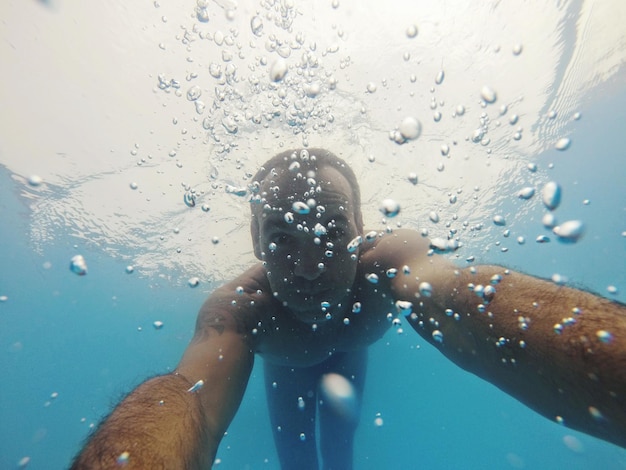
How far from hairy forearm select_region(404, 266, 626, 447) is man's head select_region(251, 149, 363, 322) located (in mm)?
1361

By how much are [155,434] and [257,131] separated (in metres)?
6.63

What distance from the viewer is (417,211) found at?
39.2 feet

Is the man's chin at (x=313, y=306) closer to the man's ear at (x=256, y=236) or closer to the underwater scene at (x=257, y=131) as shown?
the man's ear at (x=256, y=236)

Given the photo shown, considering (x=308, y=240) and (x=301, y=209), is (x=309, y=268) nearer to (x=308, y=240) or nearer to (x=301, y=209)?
(x=308, y=240)

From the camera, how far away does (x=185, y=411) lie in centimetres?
211

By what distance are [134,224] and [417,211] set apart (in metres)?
10.6

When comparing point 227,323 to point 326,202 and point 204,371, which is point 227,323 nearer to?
point 204,371

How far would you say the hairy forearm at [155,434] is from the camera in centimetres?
159

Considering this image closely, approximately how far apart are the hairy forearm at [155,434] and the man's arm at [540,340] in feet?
6.43

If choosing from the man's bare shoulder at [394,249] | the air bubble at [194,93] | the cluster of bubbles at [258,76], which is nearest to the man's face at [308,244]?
the man's bare shoulder at [394,249]

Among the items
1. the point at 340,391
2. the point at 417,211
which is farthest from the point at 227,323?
the point at 417,211

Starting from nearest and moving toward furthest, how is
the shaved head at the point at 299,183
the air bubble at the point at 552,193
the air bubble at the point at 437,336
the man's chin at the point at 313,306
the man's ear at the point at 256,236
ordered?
the air bubble at the point at 437,336 < the air bubble at the point at 552,193 < the man's chin at the point at 313,306 < the shaved head at the point at 299,183 < the man's ear at the point at 256,236

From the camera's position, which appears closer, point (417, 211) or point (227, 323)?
point (227, 323)

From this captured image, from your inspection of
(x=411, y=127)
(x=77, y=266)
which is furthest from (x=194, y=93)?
(x=411, y=127)
